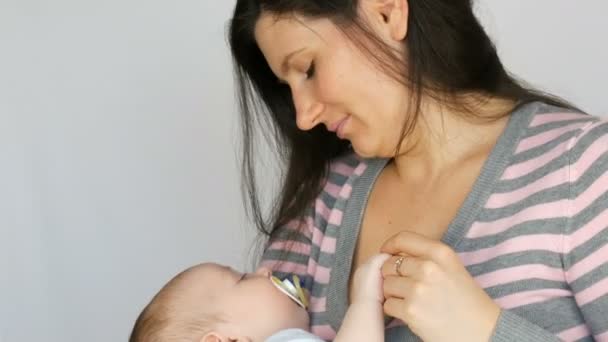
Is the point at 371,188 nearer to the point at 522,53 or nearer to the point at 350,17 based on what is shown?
the point at 350,17

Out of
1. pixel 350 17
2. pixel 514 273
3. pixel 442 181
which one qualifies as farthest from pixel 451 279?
pixel 350 17

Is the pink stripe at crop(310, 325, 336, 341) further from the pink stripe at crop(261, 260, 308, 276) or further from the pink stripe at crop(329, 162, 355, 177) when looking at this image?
the pink stripe at crop(329, 162, 355, 177)

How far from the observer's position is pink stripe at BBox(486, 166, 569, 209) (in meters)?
1.08

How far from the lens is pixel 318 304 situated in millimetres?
1320

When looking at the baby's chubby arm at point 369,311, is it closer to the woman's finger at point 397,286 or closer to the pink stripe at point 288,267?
the woman's finger at point 397,286

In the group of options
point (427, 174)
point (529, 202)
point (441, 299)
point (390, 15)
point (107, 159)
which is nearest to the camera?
point (441, 299)

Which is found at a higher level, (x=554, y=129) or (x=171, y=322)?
(x=554, y=129)

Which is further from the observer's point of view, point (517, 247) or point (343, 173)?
point (343, 173)

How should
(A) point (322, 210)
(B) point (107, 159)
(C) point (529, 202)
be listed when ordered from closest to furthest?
(C) point (529, 202)
(A) point (322, 210)
(B) point (107, 159)

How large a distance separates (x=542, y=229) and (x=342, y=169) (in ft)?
1.51

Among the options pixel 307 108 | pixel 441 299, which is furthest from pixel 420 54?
pixel 441 299

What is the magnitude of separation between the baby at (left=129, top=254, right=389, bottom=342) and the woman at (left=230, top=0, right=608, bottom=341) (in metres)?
0.05

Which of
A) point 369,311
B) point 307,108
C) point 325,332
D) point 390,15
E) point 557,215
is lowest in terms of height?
point 325,332

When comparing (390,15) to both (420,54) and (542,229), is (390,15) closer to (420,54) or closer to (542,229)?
(420,54)
